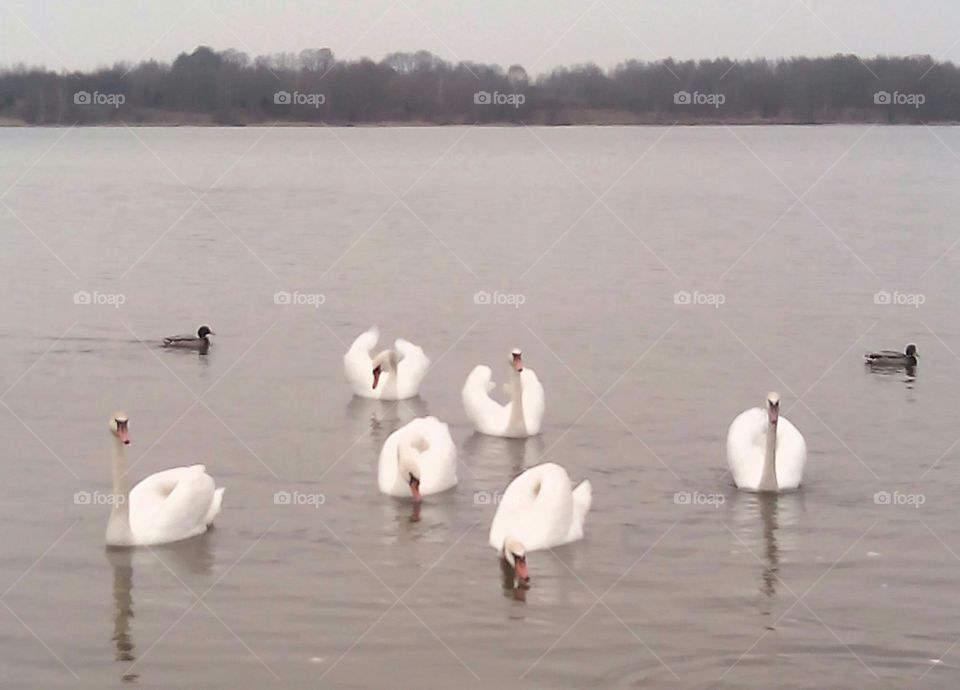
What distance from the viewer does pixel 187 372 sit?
20266mm

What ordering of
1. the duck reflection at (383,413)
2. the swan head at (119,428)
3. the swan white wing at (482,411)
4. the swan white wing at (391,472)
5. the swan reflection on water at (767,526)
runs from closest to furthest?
the swan reflection on water at (767,526) < the swan head at (119,428) < the swan white wing at (391,472) < the swan white wing at (482,411) < the duck reflection at (383,413)

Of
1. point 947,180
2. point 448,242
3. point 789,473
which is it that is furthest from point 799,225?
point 789,473

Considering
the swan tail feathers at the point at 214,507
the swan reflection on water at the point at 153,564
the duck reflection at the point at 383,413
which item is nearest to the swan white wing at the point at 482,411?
the duck reflection at the point at 383,413

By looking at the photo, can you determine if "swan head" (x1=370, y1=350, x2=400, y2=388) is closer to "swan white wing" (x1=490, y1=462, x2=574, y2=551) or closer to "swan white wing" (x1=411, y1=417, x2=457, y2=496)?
"swan white wing" (x1=411, y1=417, x2=457, y2=496)

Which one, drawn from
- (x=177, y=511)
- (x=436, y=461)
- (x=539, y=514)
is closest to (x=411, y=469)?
(x=436, y=461)

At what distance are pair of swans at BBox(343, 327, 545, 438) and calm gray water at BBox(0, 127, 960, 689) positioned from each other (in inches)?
10.3

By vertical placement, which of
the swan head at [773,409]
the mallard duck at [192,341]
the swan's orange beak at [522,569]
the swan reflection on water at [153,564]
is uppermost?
the swan head at [773,409]

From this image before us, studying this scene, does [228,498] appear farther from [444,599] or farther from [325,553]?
[444,599]

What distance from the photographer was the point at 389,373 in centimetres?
1875

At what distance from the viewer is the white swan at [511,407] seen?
17.0 m

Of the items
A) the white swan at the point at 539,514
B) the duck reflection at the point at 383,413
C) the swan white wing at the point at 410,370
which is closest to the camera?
the white swan at the point at 539,514

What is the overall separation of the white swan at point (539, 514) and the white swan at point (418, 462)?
1030 mm

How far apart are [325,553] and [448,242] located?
22927mm

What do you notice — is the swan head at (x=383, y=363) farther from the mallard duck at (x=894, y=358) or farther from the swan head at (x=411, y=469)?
the mallard duck at (x=894, y=358)
